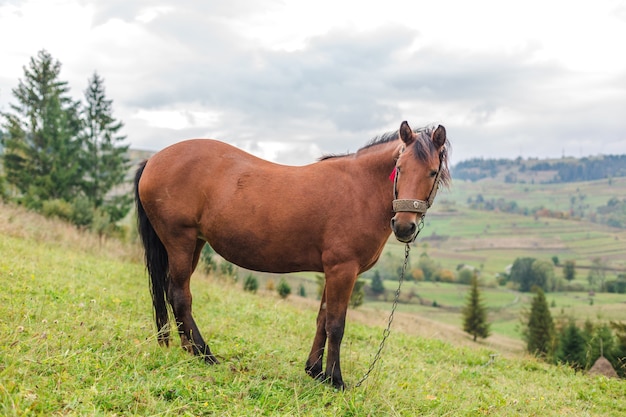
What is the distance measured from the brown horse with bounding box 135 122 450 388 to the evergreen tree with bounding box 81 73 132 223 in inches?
1357

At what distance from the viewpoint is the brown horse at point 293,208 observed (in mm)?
4852

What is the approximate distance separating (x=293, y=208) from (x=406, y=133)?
4.79 ft

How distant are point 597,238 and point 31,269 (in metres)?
183

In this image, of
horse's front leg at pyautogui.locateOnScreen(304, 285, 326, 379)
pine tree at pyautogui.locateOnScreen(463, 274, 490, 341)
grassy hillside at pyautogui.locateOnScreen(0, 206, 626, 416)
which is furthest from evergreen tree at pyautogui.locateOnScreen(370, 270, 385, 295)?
horse's front leg at pyautogui.locateOnScreen(304, 285, 326, 379)

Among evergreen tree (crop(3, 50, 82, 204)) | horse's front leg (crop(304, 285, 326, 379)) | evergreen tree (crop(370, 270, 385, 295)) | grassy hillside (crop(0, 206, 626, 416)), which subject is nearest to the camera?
grassy hillside (crop(0, 206, 626, 416))

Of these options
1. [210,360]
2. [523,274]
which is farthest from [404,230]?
[523,274]

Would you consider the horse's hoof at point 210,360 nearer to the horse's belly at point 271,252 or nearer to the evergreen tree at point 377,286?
the horse's belly at point 271,252

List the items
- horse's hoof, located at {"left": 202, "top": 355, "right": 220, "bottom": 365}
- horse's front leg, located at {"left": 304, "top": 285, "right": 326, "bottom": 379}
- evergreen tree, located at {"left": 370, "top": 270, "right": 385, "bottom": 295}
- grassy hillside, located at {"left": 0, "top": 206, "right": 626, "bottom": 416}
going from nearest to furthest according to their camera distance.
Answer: grassy hillside, located at {"left": 0, "top": 206, "right": 626, "bottom": 416} → horse's hoof, located at {"left": 202, "top": 355, "right": 220, "bottom": 365} → horse's front leg, located at {"left": 304, "top": 285, "right": 326, "bottom": 379} → evergreen tree, located at {"left": 370, "top": 270, "right": 385, "bottom": 295}

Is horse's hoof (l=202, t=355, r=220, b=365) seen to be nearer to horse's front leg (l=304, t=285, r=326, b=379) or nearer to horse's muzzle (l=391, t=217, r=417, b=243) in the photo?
horse's front leg (l=304, t=285, r=326, b=379)

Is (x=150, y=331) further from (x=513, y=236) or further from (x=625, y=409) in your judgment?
(x=513, y=236)

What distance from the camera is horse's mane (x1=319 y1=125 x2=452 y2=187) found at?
466cm

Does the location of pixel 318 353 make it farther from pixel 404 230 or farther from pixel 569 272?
pixel 569 272

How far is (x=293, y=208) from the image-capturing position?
5.00 metres

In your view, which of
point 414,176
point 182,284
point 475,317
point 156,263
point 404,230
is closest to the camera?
point 404,230
